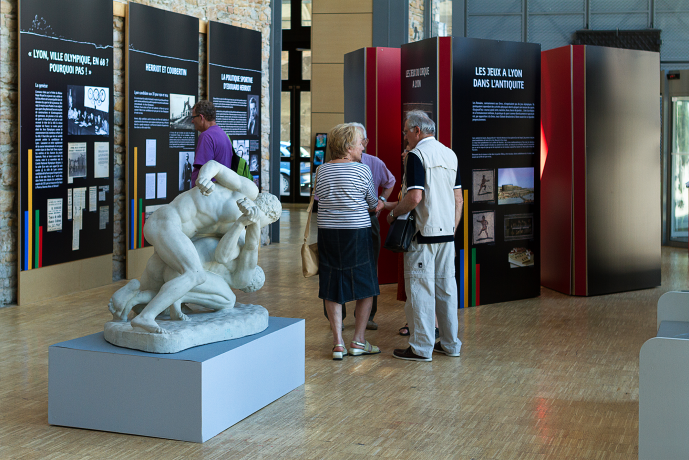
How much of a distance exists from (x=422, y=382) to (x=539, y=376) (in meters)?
0.74

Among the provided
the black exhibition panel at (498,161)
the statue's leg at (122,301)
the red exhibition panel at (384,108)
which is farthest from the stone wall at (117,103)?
the black exhibition panel at (498,161)

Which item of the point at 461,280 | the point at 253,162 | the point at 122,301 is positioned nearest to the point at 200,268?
the point at 122,301

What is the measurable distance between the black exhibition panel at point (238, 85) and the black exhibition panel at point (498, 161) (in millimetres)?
3998

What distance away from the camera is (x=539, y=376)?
4652mm

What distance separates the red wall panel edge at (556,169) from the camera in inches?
295

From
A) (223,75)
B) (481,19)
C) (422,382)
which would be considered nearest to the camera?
(422,382)

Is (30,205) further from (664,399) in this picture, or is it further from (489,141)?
(664,399)

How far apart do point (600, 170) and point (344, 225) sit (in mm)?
3717

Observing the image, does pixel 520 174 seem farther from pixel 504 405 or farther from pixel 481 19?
pixel 481 19

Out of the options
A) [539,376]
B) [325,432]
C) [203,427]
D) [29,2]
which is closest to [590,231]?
[539,376]

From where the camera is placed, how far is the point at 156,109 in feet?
28.6

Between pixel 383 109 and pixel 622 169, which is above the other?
pixel 383 109

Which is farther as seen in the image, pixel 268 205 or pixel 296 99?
pixel 296 99

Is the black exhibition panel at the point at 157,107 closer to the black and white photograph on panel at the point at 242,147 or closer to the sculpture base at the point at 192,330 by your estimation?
the black and white photograph on panel at the point at 242,147
